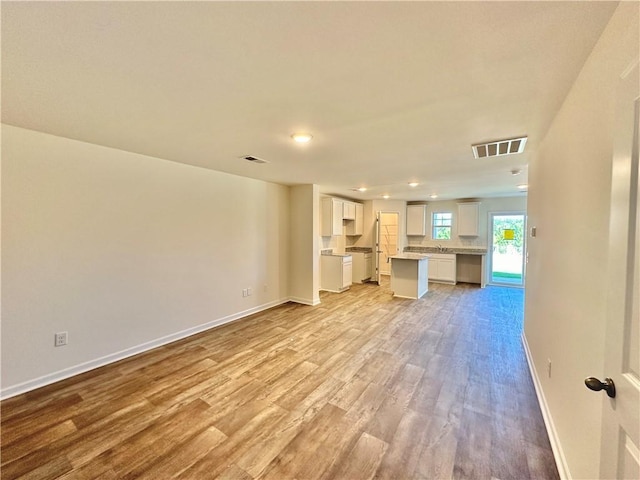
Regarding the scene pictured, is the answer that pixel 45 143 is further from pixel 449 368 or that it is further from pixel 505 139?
pixel 449 368

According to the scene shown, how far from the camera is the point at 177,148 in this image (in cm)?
292

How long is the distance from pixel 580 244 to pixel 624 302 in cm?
79

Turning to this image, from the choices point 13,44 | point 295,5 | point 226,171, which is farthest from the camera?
point 226,171

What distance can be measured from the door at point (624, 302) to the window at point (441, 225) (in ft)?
24.3

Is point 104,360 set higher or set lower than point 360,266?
lower

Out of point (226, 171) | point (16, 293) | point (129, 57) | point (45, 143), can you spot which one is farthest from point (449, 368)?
point (45, 143)

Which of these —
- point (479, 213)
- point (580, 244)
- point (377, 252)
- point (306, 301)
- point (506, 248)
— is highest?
point (479, 213)

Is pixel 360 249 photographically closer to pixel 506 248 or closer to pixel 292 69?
pixel 506 248

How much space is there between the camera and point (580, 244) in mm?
1453

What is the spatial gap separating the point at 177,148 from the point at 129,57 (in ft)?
5.42

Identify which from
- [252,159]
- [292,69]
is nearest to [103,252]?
[252,159]

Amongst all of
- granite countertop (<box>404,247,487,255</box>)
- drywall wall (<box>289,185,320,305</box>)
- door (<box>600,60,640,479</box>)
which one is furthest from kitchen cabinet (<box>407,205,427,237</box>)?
door (<box>600,60,640,479</box>)

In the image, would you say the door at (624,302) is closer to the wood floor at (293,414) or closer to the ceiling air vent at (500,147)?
the wood floor at (293,414)

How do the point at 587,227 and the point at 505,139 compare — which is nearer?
the point at 587,227
